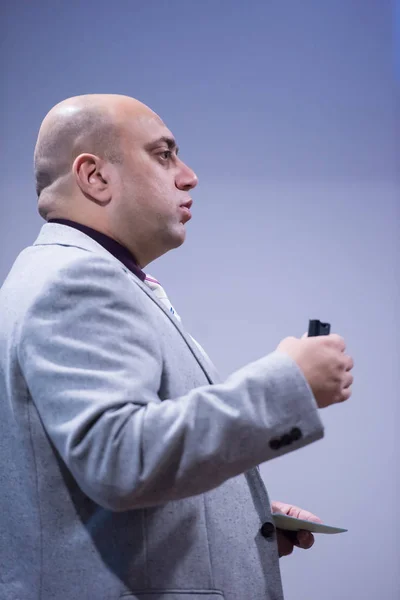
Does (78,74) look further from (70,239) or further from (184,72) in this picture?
(70,239)

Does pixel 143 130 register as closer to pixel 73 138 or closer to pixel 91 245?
pixel 73 138

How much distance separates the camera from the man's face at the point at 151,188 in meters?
1.16

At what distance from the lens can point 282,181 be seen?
2.49m

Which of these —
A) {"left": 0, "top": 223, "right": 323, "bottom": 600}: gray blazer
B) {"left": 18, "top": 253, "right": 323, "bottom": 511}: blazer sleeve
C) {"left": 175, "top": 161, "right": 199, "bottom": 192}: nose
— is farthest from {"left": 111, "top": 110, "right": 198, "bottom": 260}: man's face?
{"left": 18, "top": 253, "right": 323, "bottom": 511}: blazer sleeve

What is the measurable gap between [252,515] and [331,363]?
305 millimetres

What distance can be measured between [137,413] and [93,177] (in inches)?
19.1

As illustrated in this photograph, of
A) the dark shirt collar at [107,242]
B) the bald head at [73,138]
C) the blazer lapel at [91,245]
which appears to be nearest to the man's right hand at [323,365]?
the blazer lapel at [91,245]

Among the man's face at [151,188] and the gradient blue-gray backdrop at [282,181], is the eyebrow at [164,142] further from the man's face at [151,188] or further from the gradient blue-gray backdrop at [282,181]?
the gradient blue-gray backdrop at [282,181]

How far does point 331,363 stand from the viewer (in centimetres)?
85

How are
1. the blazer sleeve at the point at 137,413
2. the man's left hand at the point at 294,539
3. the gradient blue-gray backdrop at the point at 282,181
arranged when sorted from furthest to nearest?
the gradient blue-gray backdrop at the point at 282,181 < the man's left hand at the point at 294,539 < the blazer sleeve at the point at 137,413

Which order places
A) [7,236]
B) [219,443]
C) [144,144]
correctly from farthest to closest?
[7,236], [144,144], [219,443]

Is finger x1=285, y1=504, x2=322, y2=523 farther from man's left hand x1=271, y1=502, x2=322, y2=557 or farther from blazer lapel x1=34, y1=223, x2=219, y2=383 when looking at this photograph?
blazer lapel x1=34, y1=223, x2=219, y2=383

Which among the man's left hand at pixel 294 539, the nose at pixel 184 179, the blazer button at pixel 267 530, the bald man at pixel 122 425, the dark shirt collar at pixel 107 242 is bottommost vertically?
the man's left hand at pixel 294 539

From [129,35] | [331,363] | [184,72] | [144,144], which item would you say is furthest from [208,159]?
[331,363]
